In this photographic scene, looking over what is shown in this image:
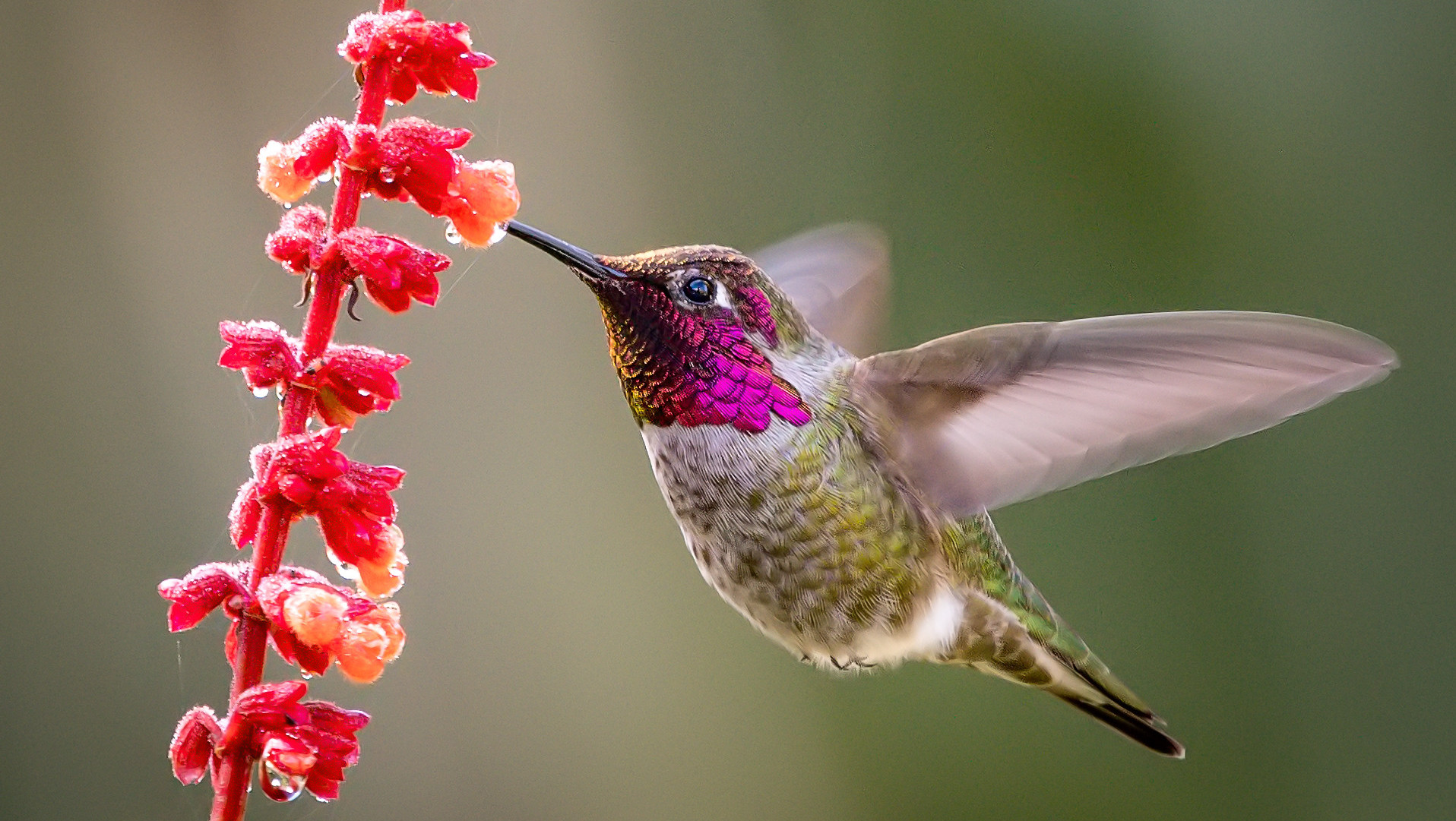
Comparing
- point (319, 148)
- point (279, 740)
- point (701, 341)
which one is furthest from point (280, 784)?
point (701, 341)

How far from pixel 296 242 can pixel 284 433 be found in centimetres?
17

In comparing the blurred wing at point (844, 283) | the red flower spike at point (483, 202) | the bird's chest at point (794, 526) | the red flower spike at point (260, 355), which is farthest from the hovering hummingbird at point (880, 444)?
the red flower spike at point (260, 355)

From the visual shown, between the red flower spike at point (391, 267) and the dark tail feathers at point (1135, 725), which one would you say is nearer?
the red flower spike at point (391, 267)

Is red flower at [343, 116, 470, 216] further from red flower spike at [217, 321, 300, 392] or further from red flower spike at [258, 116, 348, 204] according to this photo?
red flower spike at [217, 321, 300, 392]

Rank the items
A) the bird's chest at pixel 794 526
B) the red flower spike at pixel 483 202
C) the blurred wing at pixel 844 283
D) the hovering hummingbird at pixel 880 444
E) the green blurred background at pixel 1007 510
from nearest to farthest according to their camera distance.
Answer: the red flower spike at pixel 483 202, the hovering hummingbird at pixel 880 444, the bird's chest at pixel 794 526, the blurred wing at pixel 844 283, the green blurred background at pixel 1007 510

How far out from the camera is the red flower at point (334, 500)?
A: 1065mm

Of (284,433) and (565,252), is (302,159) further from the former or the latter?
(565,252)

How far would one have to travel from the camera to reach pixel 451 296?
12.3 feet

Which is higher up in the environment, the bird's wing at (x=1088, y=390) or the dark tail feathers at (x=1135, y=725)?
the bird's wing at (x=1088, y=390)

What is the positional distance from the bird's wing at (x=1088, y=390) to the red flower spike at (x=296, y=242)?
44.7 inches

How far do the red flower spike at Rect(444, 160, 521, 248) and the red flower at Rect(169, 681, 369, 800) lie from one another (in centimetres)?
47

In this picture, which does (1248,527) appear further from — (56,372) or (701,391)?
(56,372)

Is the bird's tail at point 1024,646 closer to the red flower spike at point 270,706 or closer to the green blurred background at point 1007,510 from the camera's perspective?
the green blurred background at point 1007,510

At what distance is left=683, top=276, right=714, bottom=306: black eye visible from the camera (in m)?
2.16
